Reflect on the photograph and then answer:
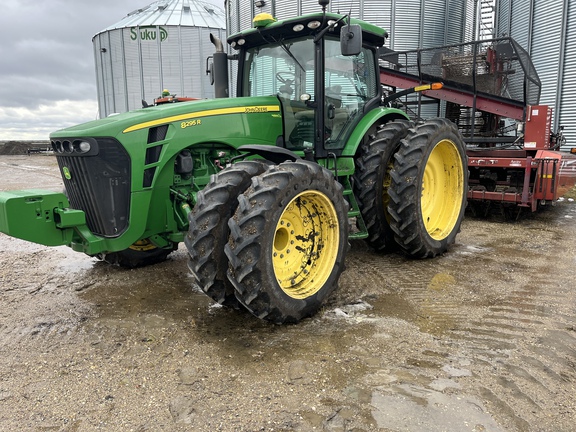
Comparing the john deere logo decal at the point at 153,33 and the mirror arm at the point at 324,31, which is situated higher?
the john deere logo decal at the point at 153,33

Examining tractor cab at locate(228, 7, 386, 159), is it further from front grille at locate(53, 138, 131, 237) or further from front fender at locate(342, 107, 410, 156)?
front grille at locate(53, 138, 131, 237)

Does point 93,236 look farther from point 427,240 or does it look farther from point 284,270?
point 427,240

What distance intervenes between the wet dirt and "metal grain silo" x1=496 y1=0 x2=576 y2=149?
7956 millimetres

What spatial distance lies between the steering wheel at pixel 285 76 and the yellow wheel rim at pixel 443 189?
201cm

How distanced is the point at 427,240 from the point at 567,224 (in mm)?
3750

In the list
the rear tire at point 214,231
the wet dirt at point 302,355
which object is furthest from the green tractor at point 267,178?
the wet dirt at point 302,355

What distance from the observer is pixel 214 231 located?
3.27m

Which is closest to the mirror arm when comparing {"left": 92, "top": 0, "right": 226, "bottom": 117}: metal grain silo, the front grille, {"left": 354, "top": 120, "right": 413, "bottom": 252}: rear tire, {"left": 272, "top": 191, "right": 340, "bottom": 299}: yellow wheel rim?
{"left": 354, "top": 120, "right": 413, "bottom": 252}: rear tire

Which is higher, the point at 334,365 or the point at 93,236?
the point at 93,236

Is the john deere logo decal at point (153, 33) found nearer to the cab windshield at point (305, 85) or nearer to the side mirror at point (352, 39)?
the cab windshield at point (305, 85)

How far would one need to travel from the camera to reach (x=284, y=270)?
370cm

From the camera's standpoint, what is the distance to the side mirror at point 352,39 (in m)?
3.87

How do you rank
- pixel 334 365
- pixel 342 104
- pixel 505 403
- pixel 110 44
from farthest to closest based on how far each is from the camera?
pixel 110 44, pixel 342 104, pixel 334 365, pixel 505 403

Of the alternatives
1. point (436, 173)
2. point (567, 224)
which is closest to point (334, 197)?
point (436, 173)
